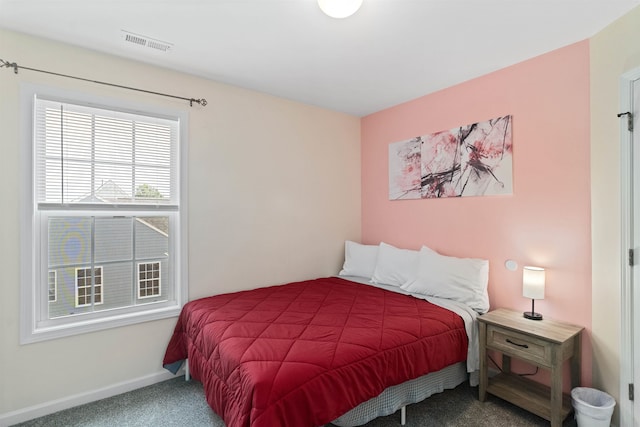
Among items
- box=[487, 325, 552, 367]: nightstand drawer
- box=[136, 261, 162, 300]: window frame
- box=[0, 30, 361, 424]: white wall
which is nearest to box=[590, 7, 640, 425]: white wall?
box=[487, 325, 552, 367]: nightstand drawer

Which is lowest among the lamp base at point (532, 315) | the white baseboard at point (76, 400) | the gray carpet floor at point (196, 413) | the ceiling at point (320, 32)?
the gray carpet floor at point (196, 413)

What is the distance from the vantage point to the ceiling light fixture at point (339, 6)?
1628 mm

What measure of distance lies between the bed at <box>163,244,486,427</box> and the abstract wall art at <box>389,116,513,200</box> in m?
1.02

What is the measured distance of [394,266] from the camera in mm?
3121

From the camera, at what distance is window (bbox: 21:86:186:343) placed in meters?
2.15

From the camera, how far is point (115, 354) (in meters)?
2.36

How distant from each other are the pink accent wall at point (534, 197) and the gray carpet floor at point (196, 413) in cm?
49

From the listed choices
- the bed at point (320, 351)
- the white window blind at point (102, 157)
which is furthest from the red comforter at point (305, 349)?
the white window blind at point (102, 157)

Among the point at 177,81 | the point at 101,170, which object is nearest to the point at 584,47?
the point at 177,81

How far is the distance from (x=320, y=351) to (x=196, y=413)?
1.13 m

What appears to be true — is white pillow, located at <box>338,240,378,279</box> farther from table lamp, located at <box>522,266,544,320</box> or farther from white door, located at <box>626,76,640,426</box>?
white door, located at <box>626,76,640,426</box>

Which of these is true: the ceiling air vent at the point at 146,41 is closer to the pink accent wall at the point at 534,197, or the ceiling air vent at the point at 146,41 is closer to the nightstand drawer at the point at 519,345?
the pink accent wall at the point at 534,197

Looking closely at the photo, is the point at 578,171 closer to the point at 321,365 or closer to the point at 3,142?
the point at 321,365

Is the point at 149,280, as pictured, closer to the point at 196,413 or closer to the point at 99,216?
the point at 99,216
